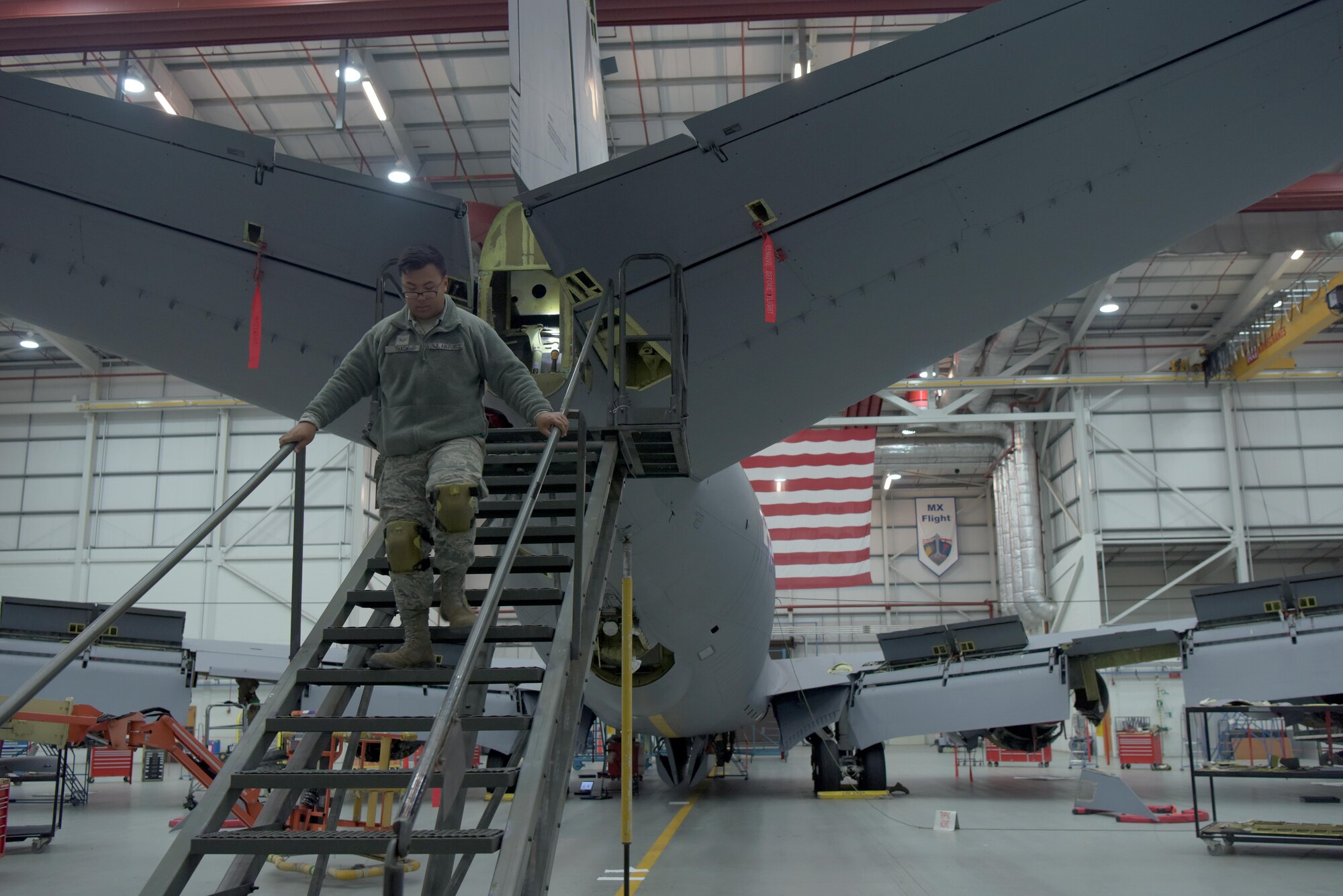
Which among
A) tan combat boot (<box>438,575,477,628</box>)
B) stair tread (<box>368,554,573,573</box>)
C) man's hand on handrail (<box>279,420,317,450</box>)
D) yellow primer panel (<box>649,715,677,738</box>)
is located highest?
man's hand on handrail (<box>279,420,317,450</box>)

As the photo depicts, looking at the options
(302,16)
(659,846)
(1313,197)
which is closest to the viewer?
(659,846)

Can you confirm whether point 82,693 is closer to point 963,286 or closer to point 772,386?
point 772,386

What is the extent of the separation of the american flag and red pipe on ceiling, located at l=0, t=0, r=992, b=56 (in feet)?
26.4

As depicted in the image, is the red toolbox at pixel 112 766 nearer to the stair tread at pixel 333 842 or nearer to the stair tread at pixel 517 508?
the stair tread at pixel 517 508

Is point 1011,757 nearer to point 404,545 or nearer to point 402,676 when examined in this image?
point 402,676

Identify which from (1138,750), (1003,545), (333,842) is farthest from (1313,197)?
(333,842)

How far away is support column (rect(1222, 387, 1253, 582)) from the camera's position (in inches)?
1019

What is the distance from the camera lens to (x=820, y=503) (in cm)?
1956

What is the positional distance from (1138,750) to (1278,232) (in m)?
11.9

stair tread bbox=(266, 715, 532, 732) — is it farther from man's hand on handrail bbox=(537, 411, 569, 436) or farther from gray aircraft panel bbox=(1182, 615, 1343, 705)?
gray aircraft panel bbox=(1182, 615, 1343, 705)

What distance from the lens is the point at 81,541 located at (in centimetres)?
2747

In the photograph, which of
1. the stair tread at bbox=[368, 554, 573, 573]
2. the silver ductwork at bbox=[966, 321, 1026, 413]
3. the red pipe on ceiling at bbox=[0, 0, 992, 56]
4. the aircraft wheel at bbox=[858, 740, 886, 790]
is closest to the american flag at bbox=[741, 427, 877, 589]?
the aircraft wheel at bbox=[858, 740, 886, 790]

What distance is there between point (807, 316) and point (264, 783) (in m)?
2.96

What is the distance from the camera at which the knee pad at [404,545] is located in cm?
368
